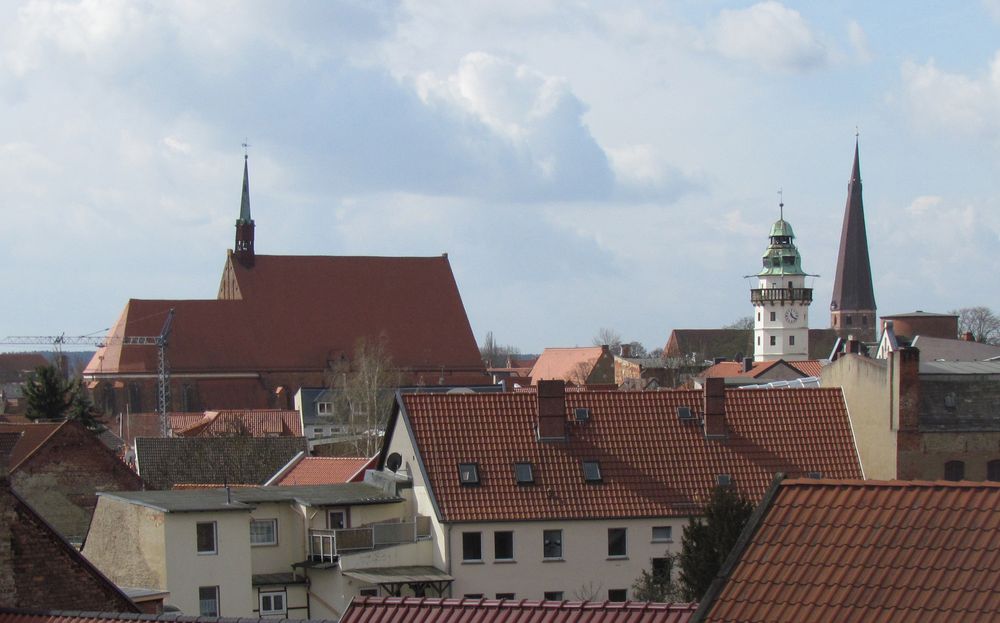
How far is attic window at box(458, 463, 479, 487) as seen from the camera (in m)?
33.4

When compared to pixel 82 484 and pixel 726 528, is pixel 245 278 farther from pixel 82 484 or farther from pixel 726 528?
pixel 726 528

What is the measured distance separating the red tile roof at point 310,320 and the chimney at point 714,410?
77.9 meters

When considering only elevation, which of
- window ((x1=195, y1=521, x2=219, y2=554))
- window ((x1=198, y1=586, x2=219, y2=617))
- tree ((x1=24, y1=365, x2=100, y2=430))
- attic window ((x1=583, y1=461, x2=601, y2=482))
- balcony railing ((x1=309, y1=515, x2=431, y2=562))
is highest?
tree ((x1=24, y1=365, x2=100, y2=430))

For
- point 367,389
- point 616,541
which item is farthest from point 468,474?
point 367,389

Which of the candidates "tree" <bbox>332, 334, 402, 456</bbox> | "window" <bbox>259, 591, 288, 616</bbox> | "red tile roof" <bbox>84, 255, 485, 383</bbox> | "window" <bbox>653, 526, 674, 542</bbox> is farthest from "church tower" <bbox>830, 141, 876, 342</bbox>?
"window" <bbox>259, 591, 288, 616</bbox>

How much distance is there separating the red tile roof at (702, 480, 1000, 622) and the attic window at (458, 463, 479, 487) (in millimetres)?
23471

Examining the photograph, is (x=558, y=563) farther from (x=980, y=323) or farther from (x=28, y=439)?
(x=980, y=323)

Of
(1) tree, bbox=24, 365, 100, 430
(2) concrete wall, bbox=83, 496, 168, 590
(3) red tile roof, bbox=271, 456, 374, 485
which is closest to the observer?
(2) concrete wall, bbox=83, 496, 168, 590

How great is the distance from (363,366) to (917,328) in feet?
162

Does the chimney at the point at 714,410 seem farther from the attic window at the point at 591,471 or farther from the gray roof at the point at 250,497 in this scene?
the gray roof at the point at 250,497

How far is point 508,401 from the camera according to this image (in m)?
36.0

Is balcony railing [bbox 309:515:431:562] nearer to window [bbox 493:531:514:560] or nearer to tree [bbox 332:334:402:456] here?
window [bbox 493:531:514:560]

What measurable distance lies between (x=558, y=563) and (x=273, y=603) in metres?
6.26

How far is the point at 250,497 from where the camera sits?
33125mm
